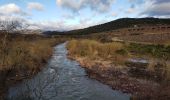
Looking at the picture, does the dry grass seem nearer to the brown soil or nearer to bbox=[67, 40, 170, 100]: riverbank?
bbox=[67, 40, 170, 100]: riverbank

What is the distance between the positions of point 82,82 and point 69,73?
4521 mm

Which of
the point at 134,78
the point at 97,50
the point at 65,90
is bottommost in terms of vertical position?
the point at 134,78

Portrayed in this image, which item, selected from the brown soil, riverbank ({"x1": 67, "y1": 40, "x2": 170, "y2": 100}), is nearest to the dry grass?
riverbank ({"x1": 67, "y1": 40, "x2": 170, "y2": 100})

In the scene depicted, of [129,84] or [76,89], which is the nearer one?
[76,89]

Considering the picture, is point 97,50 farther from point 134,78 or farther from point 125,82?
point 125,82

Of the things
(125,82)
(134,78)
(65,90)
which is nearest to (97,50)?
(134,78)

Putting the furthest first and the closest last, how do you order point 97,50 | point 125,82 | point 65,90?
point 97,50
point 125,82
point 65,90

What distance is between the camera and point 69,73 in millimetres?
28000

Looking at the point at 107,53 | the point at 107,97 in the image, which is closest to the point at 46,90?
the point at 107,97

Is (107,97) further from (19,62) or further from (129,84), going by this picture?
(19,62)

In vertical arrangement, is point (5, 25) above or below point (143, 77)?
above

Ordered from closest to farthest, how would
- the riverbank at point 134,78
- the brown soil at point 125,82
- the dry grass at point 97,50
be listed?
the brown soil at point 125,82, the riverbank at point 134,78, the dry grass at point 97,50

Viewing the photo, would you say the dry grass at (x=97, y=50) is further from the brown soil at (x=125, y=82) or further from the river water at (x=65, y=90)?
the river water at (x=65, y=90)

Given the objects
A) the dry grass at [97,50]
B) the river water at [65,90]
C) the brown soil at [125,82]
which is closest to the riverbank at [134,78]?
the brown soil at [125,82]
